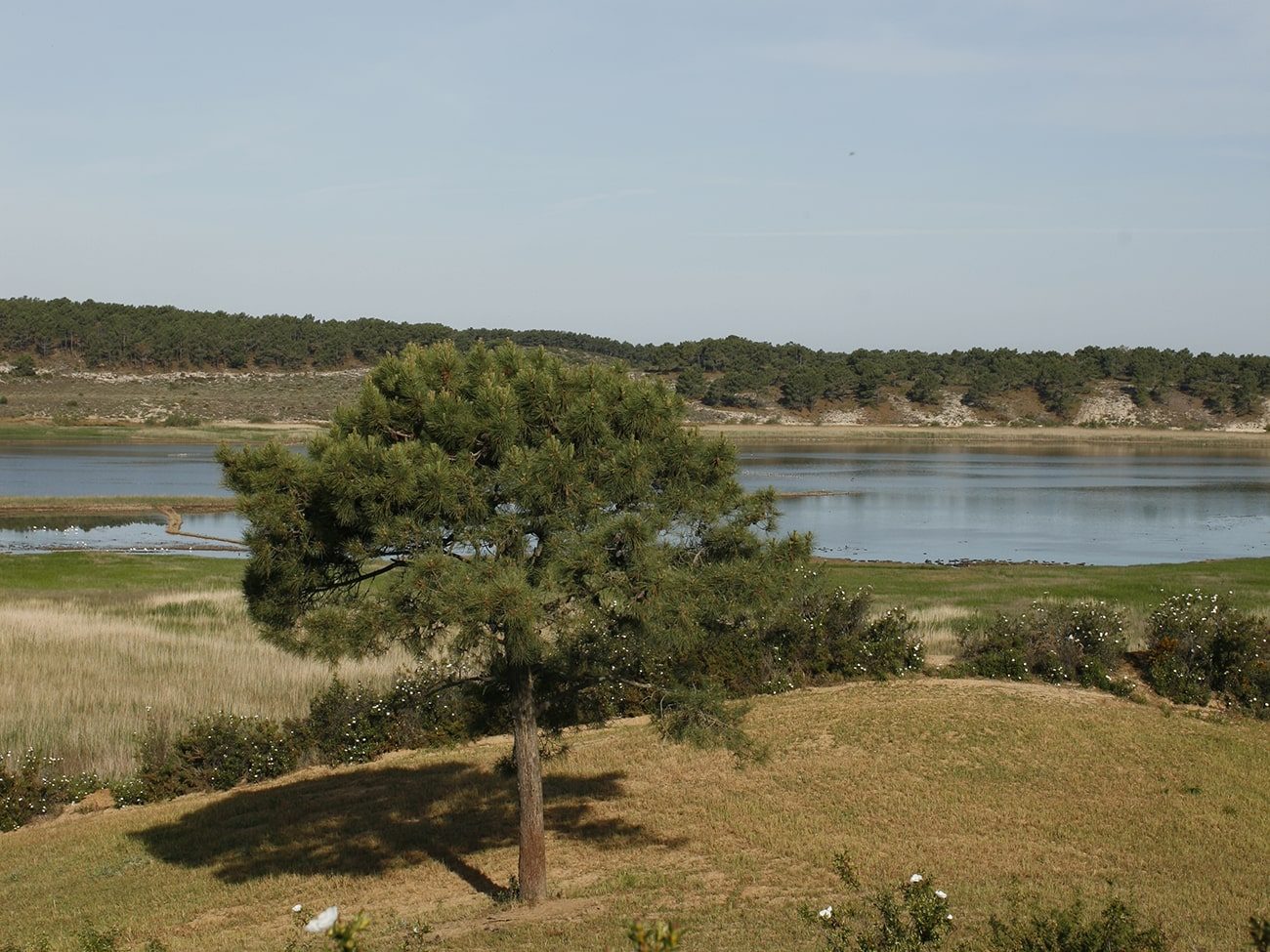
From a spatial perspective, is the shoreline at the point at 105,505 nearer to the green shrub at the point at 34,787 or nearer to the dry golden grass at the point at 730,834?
the green shrub at the point at 34,787

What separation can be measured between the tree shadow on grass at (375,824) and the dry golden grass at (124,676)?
3789mm

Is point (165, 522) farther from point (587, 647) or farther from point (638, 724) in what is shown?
point (587, 647)

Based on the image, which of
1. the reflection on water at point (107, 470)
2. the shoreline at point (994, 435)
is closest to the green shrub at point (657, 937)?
the reflection on water at point (107, 470)

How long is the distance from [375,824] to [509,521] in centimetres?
567

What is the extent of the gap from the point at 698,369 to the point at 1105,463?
64416mm

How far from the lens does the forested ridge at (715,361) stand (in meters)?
140

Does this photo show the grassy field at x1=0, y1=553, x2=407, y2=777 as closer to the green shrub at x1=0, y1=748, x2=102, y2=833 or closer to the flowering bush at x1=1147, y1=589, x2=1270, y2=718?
the green shrub at x1=0, y1=748, x2=102, y2=833

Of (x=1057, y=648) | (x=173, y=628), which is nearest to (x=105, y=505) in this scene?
(x=173, y=628)

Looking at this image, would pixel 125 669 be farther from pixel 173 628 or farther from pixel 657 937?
pixel 657 937

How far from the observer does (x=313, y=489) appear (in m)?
10.3

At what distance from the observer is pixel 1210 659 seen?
1850 cm

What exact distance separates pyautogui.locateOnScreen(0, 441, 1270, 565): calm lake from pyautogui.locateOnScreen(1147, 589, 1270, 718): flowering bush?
52.8 ft

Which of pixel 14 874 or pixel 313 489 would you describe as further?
pixel 14 874

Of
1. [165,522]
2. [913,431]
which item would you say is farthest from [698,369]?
[165,522]
